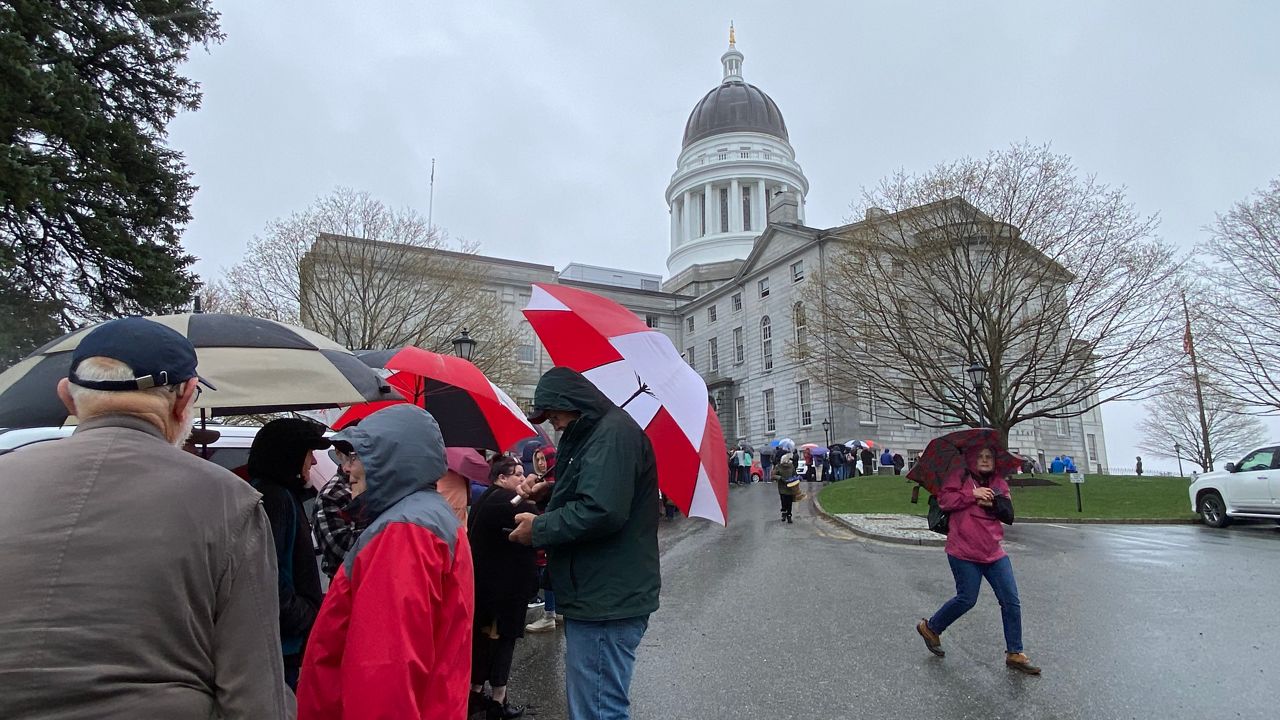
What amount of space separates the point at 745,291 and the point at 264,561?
55483mm

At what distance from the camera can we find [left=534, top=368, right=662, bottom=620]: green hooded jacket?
10.5 feet

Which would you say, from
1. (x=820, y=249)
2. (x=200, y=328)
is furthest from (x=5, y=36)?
(x=820, y=249)

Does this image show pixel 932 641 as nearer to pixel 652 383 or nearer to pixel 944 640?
pixel 944 640

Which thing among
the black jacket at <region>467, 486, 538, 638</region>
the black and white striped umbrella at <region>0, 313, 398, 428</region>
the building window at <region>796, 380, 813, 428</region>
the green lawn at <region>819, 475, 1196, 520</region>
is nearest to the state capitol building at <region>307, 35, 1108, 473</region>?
the building window at <region>796, 380, 813, 428</region>

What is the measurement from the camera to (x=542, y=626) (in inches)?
303

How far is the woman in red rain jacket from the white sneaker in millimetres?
5420

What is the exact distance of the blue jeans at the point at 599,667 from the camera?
3.22 m

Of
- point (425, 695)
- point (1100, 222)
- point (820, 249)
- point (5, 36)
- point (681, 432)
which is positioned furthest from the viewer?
point (820, 249)

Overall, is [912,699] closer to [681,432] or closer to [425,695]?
[681,432]

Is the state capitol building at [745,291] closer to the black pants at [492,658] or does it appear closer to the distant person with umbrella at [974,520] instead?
the distant person with umbrella at [974,520]

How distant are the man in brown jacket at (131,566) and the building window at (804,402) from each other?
46939mm

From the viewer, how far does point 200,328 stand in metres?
4.08

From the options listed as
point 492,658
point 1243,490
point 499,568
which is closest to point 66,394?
point 499,568

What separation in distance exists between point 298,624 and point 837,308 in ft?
83.1
